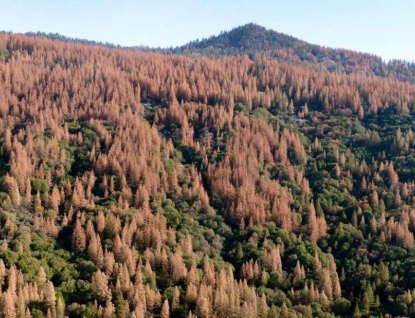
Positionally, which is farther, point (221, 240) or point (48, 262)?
point (221, 240)

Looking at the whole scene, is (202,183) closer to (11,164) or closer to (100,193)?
(100,193)

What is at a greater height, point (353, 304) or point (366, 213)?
point (366, 213)

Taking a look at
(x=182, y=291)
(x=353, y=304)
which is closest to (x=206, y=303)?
(x=182, y=291)

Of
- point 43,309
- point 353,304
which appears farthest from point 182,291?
point 353,304

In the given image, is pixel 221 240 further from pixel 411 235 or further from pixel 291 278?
pixel 411 235

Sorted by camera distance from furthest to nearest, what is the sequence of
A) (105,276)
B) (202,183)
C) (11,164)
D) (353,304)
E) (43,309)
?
(202,183), (11,164), (353,304), (105,276), (43,309)

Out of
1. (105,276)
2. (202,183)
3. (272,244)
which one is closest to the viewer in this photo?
(105,276)

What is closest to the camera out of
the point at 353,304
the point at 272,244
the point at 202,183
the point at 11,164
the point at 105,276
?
the point at 105,276

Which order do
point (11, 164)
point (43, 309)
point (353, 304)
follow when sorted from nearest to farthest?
point (43, 309) < point (353, 304) < point (11, 164)

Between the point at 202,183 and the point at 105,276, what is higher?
the point at 202,183
